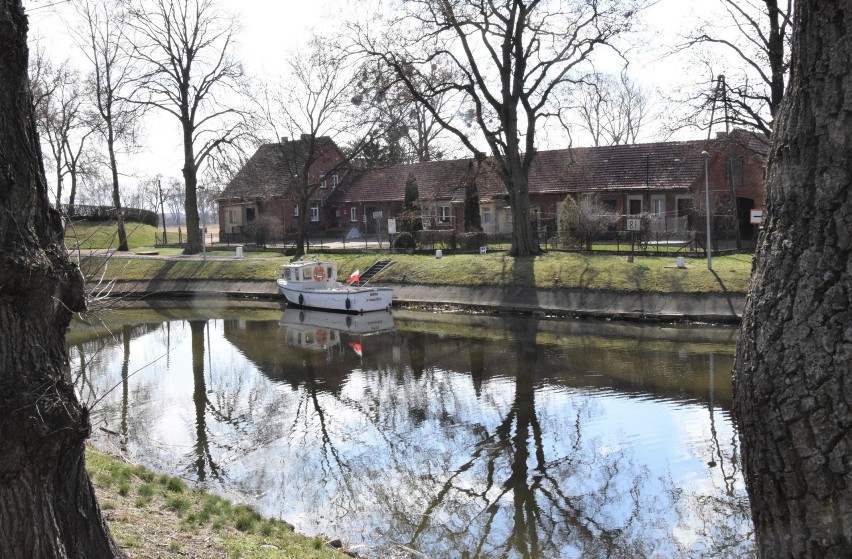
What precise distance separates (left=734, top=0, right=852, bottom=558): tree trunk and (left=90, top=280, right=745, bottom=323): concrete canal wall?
2098cm

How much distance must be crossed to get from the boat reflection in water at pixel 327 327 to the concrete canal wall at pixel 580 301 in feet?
8.70

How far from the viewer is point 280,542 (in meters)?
8.16

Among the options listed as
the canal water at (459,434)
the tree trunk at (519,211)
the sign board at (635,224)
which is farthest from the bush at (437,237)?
the canal water at (459,434)

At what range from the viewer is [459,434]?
13367mm

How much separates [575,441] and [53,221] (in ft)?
32.1

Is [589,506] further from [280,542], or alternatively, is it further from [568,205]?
[568,205]

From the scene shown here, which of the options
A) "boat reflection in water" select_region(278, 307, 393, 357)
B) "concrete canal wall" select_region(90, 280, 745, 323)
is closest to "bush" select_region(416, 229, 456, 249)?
"concrete canal wall" select_region(90, 280, 745, 323)

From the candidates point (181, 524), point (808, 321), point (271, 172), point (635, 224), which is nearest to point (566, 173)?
point (635, 224)

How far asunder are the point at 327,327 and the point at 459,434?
47.9 feet

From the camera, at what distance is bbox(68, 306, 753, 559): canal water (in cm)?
944

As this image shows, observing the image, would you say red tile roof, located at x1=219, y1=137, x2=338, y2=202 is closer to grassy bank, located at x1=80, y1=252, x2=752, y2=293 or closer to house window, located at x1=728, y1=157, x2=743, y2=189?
grassy bank, located at x1=80, y1=252, x2=752, y2=293

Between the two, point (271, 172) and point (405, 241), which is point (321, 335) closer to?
point (405, 241)

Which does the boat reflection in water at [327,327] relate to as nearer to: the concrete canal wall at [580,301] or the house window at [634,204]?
the concrete canal wall at [580,301]

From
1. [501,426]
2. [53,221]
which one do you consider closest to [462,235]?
[501,426]
